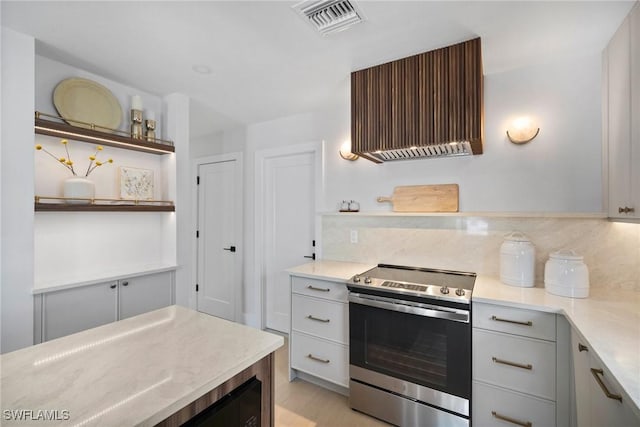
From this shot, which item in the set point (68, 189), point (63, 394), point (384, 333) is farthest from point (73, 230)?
point (384, 333)

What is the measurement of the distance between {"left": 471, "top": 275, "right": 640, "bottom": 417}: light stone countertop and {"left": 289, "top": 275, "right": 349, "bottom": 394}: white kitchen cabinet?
3.09 ft

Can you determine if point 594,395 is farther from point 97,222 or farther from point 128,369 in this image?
point 97,222

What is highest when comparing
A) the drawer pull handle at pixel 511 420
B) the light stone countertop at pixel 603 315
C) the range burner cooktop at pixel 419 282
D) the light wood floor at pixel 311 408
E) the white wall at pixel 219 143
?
the white wall at pixel 219 143

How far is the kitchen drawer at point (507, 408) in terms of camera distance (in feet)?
4.97

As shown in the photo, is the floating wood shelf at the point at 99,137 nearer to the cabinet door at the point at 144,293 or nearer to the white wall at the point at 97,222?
the white wall at the point at 97,222

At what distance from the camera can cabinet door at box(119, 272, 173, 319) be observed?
230 cm

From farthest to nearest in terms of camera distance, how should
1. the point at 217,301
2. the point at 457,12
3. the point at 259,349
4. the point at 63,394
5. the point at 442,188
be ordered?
the point at 217,301
the point at 442,188
the point at 457,12
the point at 259,349
the point at 63,394

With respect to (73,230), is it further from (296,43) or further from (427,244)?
(427,244)

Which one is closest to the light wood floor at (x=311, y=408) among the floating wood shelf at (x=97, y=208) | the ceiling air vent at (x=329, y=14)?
the floating wood shelf at (x=97, y=208)

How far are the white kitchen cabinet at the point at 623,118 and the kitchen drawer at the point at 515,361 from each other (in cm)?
82

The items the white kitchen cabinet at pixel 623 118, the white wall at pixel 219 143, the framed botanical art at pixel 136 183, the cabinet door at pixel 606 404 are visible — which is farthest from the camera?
the white wall at pixel 219 143

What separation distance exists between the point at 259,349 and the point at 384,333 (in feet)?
3.79

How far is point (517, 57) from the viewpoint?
6.31ft

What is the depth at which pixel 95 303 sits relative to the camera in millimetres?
2131
